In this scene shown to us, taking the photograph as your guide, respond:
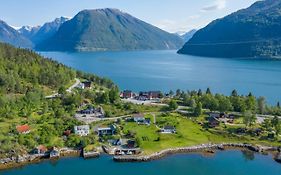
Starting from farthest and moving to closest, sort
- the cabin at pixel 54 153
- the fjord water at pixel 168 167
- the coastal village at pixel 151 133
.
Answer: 1. the coastal village at pixel 151 133
2. the cabin at pixel 54 153
3. the fjord water at pixel 168 167

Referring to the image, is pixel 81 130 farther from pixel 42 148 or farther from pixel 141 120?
pixel 141 120

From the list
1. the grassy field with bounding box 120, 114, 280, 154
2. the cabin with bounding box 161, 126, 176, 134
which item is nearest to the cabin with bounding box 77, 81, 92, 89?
the grassy field with bounding box 120, 114, 280, 154

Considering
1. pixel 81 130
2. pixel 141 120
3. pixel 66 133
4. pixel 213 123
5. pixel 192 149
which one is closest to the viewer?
pixel 192 149

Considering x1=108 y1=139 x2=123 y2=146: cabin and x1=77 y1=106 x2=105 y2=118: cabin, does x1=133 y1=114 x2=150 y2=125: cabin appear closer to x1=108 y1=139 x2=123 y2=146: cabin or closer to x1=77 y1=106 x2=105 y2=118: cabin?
x1=77 y1=106 x2=105 y2=118: cabin

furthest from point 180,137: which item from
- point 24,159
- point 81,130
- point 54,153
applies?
point 24,159

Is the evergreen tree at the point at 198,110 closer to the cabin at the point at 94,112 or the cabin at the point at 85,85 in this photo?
the cabin at the point at 94,112

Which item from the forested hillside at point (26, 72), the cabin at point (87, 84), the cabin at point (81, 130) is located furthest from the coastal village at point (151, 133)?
the cabin at point (87, 84)

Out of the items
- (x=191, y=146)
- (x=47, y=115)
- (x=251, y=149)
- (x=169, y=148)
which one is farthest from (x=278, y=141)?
(x=47, y=115)

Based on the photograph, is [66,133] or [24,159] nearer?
[24,159]
